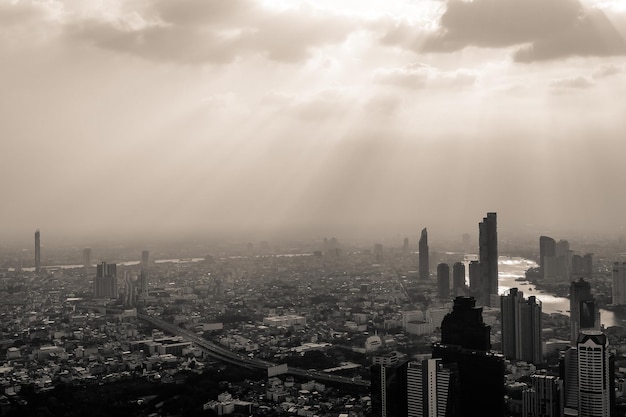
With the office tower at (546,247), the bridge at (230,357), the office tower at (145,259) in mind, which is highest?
the office tower at (546,247)

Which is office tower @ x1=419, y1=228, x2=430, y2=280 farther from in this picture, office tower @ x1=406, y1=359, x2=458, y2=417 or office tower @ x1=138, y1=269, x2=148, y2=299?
office tower @ x1=406, y1=359, x2=458, y2=417

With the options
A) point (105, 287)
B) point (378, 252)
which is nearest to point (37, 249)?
point (105, 287)

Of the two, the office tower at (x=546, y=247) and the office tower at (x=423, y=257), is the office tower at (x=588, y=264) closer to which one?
the office tower at (x=546, y=247)

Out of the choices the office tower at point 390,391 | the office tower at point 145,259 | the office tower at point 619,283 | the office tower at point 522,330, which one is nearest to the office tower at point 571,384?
the office tower at point 390,391

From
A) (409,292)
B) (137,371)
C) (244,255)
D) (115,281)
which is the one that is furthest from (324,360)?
(244,255)

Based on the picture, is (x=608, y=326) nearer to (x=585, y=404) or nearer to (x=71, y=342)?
(x=585, y=404)

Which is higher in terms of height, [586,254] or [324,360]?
[586,254]

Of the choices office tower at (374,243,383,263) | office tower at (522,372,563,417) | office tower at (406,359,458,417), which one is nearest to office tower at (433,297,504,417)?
office tower at (406,359,458,417)
